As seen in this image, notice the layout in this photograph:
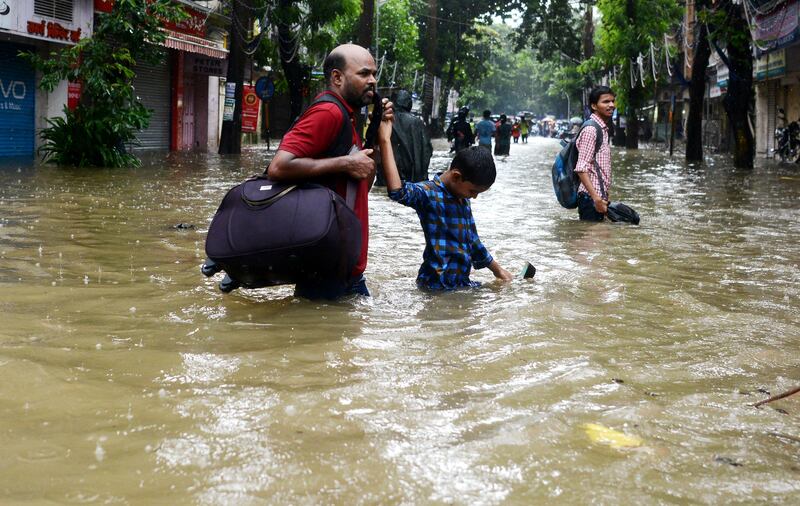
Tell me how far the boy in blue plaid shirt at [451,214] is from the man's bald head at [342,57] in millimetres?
559

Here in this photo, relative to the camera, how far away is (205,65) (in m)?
28.8

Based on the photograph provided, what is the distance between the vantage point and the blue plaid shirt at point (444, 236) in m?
5.22

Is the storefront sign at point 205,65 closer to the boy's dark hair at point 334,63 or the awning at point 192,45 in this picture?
Answer: the awning at point 192,45

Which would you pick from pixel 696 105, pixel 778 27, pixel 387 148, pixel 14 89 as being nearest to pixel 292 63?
pixel 14 89

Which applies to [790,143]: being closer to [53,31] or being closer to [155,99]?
[155,99]

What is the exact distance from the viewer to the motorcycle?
25156 mm

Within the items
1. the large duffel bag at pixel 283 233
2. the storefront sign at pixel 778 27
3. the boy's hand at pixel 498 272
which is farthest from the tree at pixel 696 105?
the large duffel bag at pixel 283 233

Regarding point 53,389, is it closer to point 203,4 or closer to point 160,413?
point 160,413

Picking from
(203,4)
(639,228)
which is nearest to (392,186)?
(639,228)

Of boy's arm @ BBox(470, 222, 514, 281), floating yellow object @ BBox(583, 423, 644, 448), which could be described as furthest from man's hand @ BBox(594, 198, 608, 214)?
floating yellow object @ BBox(583, 423, 644, 448)

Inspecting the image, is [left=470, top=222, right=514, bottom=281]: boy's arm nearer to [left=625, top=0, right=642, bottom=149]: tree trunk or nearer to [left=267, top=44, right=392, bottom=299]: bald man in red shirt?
[left=267, top=44, right=392, bottom=299]: bald man in red shirt

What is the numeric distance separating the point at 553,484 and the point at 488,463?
0.67 ft

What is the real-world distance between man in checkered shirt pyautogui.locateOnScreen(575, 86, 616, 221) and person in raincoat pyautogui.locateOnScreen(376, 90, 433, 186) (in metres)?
3.01

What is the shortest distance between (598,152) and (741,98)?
1408 cm
